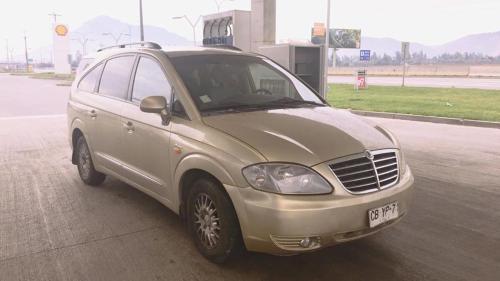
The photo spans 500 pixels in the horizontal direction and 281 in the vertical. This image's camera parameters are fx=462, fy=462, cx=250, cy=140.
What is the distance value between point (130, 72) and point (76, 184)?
205cm

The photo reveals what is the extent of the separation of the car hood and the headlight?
0.06 meters

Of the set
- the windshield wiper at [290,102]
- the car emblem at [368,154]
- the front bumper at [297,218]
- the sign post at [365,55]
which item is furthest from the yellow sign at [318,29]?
the front bumper at [297,218]

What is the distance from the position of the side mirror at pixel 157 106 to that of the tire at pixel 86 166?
2087mm

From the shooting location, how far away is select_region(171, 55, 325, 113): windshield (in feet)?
13.6

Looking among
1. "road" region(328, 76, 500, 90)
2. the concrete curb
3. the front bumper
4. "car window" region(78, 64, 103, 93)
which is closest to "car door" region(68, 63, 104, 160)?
"car window" region(78, 64, 103, 93)

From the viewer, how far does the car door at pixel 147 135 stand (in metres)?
4.14

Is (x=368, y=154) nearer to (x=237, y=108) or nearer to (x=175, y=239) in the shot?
(x=237, y=108)

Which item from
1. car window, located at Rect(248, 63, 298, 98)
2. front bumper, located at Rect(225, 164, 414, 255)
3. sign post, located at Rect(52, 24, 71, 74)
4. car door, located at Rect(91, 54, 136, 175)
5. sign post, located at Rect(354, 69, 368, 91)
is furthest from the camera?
sign post, located at Rect(52, 24, 71, 74)

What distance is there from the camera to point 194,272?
3.57 meters

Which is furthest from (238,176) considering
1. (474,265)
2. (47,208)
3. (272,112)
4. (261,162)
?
(47,208)

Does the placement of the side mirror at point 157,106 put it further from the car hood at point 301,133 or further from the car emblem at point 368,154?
the car emblem at point 368,154

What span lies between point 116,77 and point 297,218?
3.02 meters

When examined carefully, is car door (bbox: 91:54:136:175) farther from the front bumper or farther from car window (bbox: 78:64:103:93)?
the front bumper

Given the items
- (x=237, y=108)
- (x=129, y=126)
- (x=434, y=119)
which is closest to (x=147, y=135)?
(x=129, y=126)
